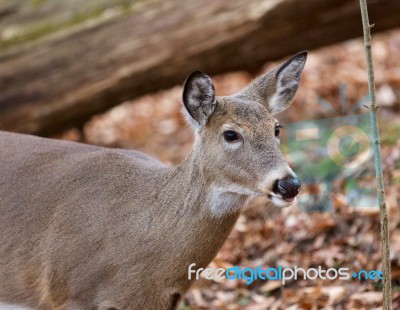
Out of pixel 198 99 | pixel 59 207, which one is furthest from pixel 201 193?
pixel 59 207

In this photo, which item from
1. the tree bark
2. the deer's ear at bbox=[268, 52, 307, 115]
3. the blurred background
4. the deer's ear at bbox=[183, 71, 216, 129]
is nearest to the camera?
the deer's ear at bbox=[183, 71, 216, 129]

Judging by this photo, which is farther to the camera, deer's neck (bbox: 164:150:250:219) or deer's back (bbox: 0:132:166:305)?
deer's back (bbox: 0:132:166:305)

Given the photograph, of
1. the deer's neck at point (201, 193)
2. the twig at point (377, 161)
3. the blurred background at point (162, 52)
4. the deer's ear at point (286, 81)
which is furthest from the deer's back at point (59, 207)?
the blurred background at point (162, 52)

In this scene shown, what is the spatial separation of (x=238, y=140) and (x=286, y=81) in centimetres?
80

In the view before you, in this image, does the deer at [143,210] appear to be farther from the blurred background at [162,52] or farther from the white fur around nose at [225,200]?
the blurred background at [162,52]

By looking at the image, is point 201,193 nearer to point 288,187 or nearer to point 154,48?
point 288,187

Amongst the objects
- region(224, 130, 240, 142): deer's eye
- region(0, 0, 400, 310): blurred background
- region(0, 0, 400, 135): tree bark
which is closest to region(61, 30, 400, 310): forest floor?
region(0, 0, 400, 310): blurred background

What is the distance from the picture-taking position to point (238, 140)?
4750 mm

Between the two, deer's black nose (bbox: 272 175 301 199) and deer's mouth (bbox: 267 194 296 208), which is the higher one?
deer's black nose (bbox: 272 175 301 199)

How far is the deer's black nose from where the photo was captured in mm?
4324

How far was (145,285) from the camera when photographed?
16.1ft
